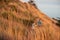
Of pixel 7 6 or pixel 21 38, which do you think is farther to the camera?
pixel 7 6

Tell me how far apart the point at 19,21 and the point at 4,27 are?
278 cm

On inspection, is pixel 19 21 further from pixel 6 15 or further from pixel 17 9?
pixel 17 9

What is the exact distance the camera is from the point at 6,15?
16812 mm

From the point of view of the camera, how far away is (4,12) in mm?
17453

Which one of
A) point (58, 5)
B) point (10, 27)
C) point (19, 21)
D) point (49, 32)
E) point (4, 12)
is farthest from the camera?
point (58, 5)

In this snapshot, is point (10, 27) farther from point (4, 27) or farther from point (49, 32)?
point (49, 32)

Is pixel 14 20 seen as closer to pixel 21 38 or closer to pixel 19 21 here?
pixel 19 21

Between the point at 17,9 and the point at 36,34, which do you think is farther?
the point at 17,9

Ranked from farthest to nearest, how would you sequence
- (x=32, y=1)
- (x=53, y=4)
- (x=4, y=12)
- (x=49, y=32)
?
1. (x=53, y=4)
2. (x=32, y=1)
3. (x=4, y=12)
4. (x=49, y=32)

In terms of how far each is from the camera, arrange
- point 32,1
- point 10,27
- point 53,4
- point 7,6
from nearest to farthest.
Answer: point 10,27
point 7,6
point 32,1
point 53,4

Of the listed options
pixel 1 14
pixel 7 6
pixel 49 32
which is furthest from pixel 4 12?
pixel 49 32

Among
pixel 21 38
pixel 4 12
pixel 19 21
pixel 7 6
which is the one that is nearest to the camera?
pixel 21 38

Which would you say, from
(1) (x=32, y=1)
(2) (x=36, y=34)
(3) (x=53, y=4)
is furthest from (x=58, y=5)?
(2) (x=36, y=34)

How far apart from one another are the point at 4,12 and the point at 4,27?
12.7 feet
